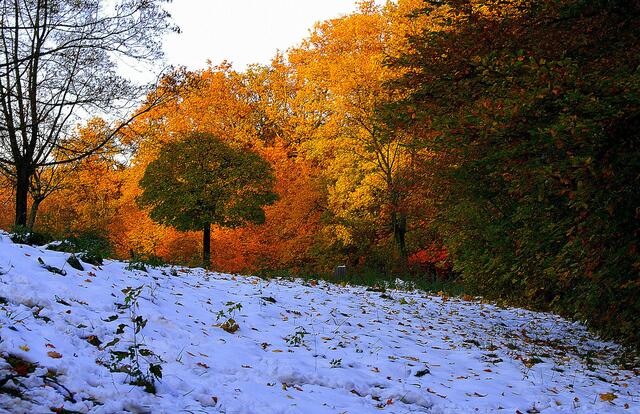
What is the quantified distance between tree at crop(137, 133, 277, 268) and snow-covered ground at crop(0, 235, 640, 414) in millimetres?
12457

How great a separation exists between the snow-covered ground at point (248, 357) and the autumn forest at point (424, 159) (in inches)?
52.1

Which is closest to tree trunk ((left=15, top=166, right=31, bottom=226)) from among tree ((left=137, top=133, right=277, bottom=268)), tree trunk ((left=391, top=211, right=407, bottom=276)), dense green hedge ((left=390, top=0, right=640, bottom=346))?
tree ((left=137, top=133, right=277, bottom=268))

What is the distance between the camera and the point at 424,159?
43.8ft

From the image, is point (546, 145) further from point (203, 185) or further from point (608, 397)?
point (203, 185)

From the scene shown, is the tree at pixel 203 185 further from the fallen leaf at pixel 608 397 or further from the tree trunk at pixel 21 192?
the fallen leaf at pixel 608 397

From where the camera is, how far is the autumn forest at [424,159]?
6094 mm

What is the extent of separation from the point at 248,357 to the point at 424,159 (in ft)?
29.2

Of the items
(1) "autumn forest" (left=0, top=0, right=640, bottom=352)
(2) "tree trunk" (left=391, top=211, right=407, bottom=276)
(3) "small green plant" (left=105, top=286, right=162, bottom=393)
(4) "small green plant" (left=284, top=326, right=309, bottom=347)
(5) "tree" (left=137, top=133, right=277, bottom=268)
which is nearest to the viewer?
(3) "small green plant" (left=105, top=286, right=162, bottom=393)

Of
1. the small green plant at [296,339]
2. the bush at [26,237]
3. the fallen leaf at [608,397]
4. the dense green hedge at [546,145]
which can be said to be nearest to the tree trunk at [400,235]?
the dense green hedge at [546,145]

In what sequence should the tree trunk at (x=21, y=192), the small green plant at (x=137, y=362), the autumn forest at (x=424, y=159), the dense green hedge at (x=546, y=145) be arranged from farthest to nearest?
1. the tree trunk at (x=21, y=192)
2. the autumn forest at (x=424, y=159)
3. the dense green hedge at (x=546, y=145)
4. the small green plant at (x=137, y=362)

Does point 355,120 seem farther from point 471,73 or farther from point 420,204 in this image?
point 471,73

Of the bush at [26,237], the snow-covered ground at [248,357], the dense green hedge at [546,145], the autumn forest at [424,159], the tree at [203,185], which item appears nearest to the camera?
the snow-covered ground at [248,357]

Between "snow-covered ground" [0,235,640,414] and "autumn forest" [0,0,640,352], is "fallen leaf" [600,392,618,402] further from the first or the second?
"autumn forest" [0,0,640,352]

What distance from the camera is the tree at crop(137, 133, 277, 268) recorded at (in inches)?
850
